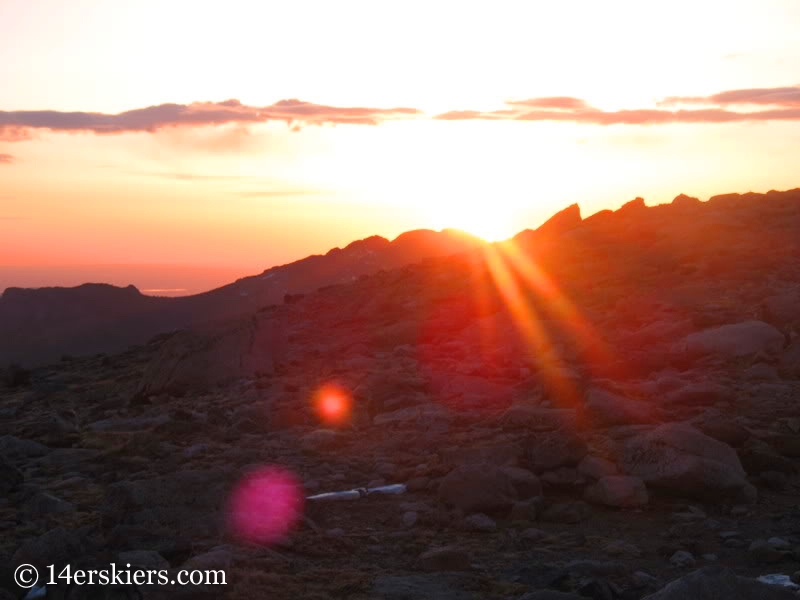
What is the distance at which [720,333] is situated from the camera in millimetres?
13617

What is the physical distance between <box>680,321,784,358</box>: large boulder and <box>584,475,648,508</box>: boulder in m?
5.50

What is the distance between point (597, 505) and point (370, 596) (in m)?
2.77

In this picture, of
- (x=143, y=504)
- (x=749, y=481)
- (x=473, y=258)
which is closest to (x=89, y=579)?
(x=143, y=504)

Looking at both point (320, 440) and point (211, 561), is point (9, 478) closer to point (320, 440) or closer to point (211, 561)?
point (320, 440)

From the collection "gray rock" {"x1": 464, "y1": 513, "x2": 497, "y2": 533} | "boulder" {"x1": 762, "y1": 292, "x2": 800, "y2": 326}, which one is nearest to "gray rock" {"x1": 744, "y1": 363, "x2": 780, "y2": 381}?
"boulder" {"x1": 762, "y1": 292, "x2": 800, "y2": 326}

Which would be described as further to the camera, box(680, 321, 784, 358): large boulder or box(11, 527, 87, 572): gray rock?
box(680, 321, 784, 358): large boulder

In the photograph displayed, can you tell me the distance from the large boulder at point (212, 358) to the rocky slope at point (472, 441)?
5 cm

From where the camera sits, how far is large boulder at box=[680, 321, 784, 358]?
13211 millimetres

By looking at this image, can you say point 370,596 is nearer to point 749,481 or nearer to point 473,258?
point 749,481

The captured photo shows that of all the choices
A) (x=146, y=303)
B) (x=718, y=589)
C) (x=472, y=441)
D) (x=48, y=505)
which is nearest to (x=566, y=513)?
(x=472, y=441)

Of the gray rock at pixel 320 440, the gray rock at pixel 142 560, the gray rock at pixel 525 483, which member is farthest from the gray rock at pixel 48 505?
the gray rock at pixel 525 483

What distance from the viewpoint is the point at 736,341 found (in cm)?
1338

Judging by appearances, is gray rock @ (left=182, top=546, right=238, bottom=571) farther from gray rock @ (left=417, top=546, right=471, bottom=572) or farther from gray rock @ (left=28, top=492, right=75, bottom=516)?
gray rock @ (left=28, top=492, right=75, bottom=516)

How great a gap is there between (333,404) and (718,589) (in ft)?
26.2
